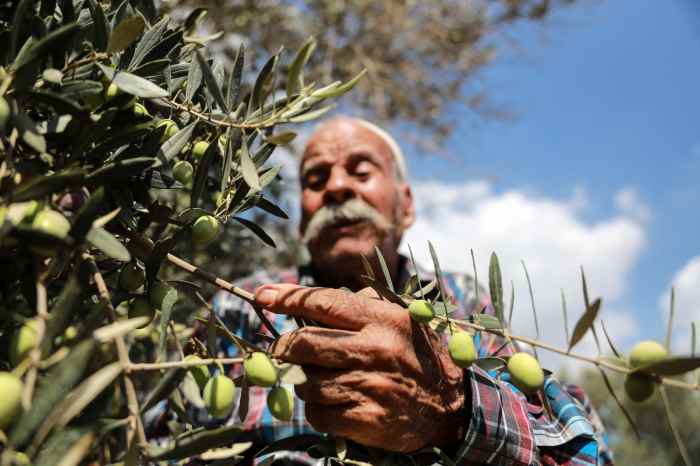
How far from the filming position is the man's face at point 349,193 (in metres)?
2.68

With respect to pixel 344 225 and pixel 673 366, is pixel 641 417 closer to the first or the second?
pixel 344 225

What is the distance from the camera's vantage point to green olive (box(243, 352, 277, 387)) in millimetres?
681

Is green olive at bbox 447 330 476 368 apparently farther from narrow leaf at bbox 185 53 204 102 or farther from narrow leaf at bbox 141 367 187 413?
narrow leaf at bbox 185 53 204 102

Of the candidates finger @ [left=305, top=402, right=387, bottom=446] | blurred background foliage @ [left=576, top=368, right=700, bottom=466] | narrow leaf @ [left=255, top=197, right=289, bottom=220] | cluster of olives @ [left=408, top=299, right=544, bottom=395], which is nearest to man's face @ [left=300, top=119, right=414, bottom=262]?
narrow leaf @ [left=255, top=197, right=289, bottom=220]

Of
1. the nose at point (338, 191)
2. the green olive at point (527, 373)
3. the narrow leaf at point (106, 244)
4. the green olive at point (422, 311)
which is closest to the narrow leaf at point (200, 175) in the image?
the narrow leaf at point (106, 244)

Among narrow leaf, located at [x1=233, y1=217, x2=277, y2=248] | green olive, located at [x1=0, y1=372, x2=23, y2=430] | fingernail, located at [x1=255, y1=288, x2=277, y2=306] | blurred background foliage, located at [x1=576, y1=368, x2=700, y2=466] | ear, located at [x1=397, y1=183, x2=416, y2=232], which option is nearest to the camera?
green olive, located at [x1=0, y1=372, x2=23, y2=430]

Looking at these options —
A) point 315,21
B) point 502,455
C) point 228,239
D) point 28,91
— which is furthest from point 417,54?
point 28,91

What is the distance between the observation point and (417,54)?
5.50m

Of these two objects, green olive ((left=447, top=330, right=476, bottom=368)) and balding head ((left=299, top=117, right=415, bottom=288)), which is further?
balding head ((left=299, top=117, right=415, bottom=288))

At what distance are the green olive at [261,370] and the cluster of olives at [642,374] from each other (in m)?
0.40

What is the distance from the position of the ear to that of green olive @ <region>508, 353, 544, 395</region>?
2492 mm

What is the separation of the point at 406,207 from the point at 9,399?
305 cm

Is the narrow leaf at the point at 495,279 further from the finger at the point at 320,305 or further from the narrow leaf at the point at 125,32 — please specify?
the narrow leaf at the point at 125,32

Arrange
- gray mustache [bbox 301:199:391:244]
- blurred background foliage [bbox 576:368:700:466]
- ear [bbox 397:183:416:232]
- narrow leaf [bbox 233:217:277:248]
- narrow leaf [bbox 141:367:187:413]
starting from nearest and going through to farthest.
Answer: narrow leaf [bbox 141:367:187:413]
narrow leaf [bbox 233:217:277:248]
gray mustache [bbox 301:199:391:244]
ear [bbox 397:183:416:232]
blurred background foliage [bbox 576:368:700:466]
